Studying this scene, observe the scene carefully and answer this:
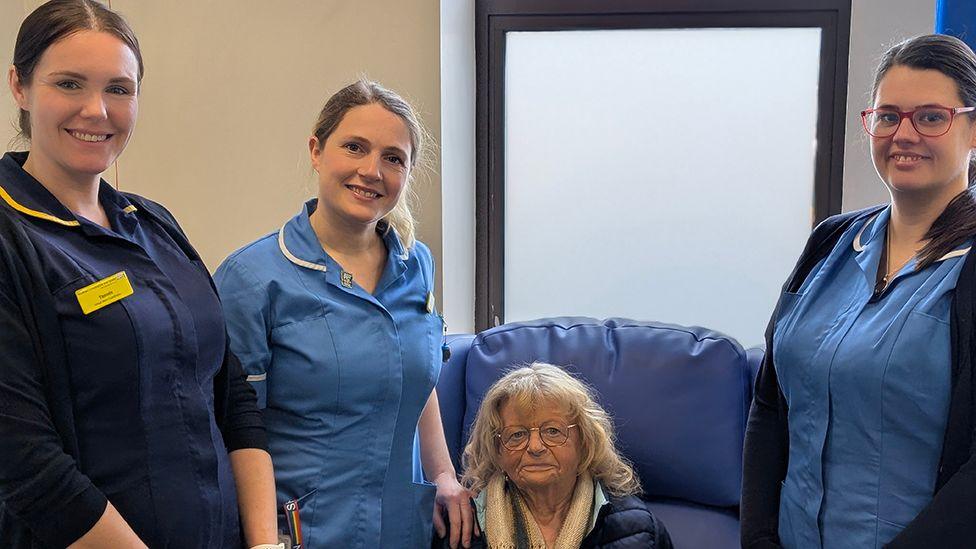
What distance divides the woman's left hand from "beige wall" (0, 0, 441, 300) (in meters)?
0.93

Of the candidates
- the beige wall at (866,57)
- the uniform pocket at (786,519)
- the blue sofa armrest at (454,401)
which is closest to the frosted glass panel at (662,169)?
the beige wall at (866,57)

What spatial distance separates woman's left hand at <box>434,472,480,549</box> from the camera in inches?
70.5

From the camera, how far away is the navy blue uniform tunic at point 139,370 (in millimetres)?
1201

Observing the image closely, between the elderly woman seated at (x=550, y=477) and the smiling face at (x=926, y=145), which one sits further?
the elderly woman seated at (x=550, y=477)

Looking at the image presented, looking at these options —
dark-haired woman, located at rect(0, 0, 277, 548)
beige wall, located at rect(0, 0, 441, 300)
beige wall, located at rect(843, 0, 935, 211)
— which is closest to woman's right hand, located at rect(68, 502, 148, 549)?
dark-haired woman, located at rect(0, 0, 277, 548)

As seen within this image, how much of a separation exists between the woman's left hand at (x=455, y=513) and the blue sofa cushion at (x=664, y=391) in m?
0.38

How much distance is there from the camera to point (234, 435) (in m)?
1.49

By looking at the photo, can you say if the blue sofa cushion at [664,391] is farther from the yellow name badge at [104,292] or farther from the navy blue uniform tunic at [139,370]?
the yellow name badge at [104,292]

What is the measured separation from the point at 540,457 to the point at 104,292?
3.16 ft

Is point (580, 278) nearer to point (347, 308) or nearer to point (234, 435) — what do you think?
point (347, 308)

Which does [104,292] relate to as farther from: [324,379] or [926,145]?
[926,145]

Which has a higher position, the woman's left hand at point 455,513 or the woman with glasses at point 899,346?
the woman with glasses at point 899,346

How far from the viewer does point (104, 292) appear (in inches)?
48.2

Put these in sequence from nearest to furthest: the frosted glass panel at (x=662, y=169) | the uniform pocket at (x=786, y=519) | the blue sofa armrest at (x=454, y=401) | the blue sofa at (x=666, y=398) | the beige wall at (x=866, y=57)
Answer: the uniform pocket at (x=786, y=519)
the blue sofa at (x=666, y=398)
the blue sofa armrest at (x=454, y=401)
the beige wall at (x=866, y=57)
the frosted glass panel at (x=662, y=169)
